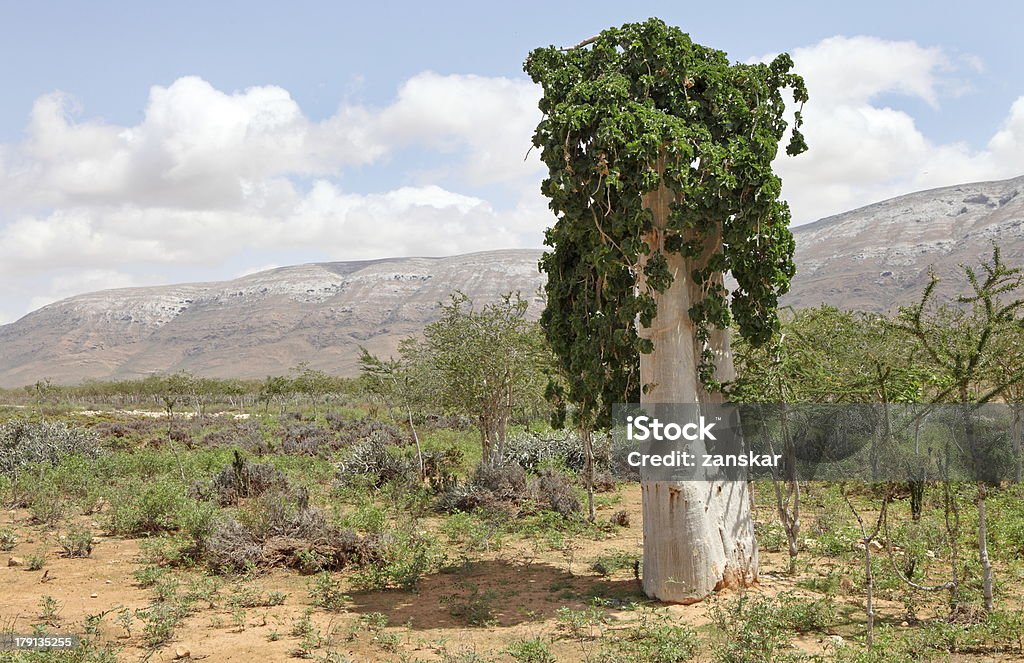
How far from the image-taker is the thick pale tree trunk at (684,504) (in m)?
8.81

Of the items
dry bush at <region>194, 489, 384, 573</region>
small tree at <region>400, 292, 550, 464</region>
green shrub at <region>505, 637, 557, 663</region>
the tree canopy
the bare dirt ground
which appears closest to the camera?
green shrub at <region>505, 637, 557, 663</region>

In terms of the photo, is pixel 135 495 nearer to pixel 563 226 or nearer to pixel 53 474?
pixel 53 474

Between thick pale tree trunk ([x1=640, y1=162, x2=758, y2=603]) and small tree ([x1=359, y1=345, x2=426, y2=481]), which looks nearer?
thick pale tree trunk ([x1=640, y1=162, x2=758, y2=603])

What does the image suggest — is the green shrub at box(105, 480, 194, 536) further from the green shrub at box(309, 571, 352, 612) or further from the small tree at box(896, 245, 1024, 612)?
the small tree at box(896, 245, 1024, 612)

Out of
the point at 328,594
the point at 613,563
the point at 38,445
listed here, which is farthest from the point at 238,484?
the point at 613,563

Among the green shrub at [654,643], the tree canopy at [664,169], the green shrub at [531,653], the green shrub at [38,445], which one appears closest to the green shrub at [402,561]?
the green shrub at [531,653]

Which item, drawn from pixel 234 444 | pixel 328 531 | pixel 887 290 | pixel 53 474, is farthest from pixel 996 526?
pixel 887 290

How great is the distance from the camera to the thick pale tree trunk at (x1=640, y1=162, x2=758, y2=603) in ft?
28.9

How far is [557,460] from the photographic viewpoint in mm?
20703

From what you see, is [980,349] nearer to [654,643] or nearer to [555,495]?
[654,643]

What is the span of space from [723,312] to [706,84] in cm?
295

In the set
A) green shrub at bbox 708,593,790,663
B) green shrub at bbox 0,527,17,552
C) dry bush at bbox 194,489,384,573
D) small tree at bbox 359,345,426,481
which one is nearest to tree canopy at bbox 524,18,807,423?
green shrub at bbox 708,593,790,663

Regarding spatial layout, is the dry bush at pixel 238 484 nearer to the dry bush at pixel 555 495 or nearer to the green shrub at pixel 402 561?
the green shrub at pixel 402 561

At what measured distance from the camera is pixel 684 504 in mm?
8820
